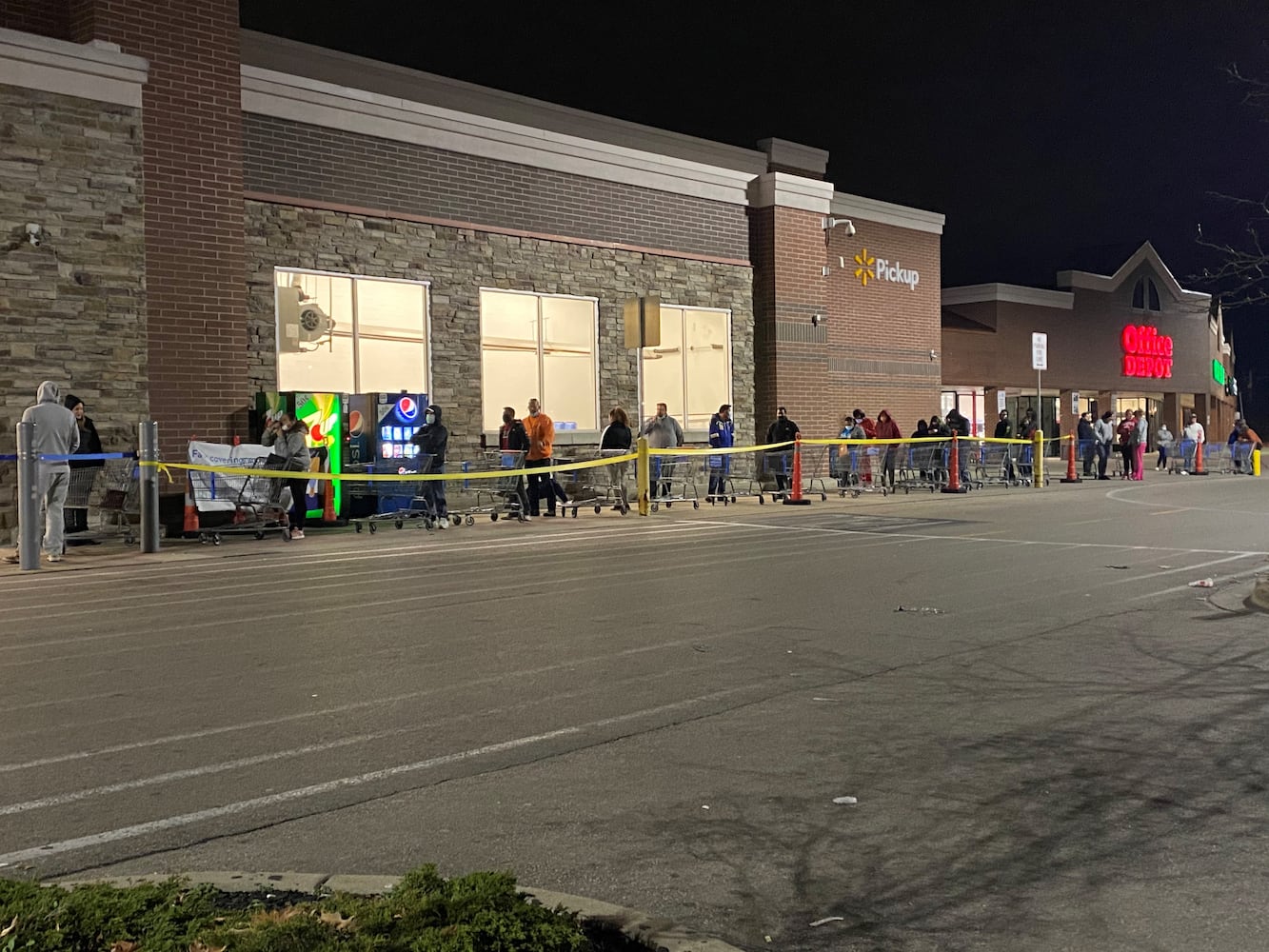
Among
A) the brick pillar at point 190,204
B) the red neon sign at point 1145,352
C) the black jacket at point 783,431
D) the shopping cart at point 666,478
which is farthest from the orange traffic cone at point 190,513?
the red neon sign at point 1145,352

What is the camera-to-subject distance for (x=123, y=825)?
15.7ft

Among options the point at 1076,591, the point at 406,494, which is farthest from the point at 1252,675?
the point at 406,494

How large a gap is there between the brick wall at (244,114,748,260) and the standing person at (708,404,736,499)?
13.9 ft

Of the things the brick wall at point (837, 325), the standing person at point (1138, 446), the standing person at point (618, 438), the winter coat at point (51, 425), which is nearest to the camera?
the winter coat at point (51, 425)

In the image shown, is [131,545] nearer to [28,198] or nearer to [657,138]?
[28,198]

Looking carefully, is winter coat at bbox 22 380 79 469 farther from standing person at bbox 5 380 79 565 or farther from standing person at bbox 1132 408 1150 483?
standing person at bbox 1132 408 1150 483

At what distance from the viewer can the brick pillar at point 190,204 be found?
A: 1847 cm

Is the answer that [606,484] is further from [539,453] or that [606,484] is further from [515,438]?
[515,438]

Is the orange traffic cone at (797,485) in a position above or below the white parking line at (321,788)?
above

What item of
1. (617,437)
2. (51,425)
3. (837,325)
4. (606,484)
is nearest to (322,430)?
(51,425)

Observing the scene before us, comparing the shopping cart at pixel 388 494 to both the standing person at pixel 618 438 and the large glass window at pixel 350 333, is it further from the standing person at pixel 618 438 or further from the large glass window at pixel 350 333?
the standing person at pixel 618 438

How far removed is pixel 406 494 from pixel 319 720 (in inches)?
506

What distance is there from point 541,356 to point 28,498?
12.7 meters

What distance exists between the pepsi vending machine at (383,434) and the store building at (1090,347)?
2609 centimetres
